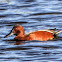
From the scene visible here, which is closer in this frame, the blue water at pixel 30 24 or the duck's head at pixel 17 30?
the blue water at pixel 30 24

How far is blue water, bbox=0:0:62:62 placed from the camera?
11492mm

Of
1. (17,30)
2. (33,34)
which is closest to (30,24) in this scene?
(17,30)

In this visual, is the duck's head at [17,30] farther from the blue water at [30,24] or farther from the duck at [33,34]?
the blue water at [30,24]

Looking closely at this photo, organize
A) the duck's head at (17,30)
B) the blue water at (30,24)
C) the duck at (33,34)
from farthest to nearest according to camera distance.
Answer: the duck's head at (17,30) < the duck at (33,34) < the blue water at (30,24)

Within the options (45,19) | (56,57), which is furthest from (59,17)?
(56,57)

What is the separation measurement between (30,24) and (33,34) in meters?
1.91

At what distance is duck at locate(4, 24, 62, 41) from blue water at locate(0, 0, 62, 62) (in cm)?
24

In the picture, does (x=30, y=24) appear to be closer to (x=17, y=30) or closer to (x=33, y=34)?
(x=17, y=30)

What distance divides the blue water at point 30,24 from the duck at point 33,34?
0.24 metres

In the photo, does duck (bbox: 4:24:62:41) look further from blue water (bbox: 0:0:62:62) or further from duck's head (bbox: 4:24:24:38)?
blue water (bbox: 0:0:62:62)

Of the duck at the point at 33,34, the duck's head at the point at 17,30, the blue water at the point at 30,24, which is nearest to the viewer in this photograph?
the blue water at the point at 30,24

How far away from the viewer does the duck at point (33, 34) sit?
13430 millimetres

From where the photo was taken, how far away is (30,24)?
50.2 feet

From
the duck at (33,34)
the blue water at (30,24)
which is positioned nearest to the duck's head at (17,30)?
the duck at (33,34)
